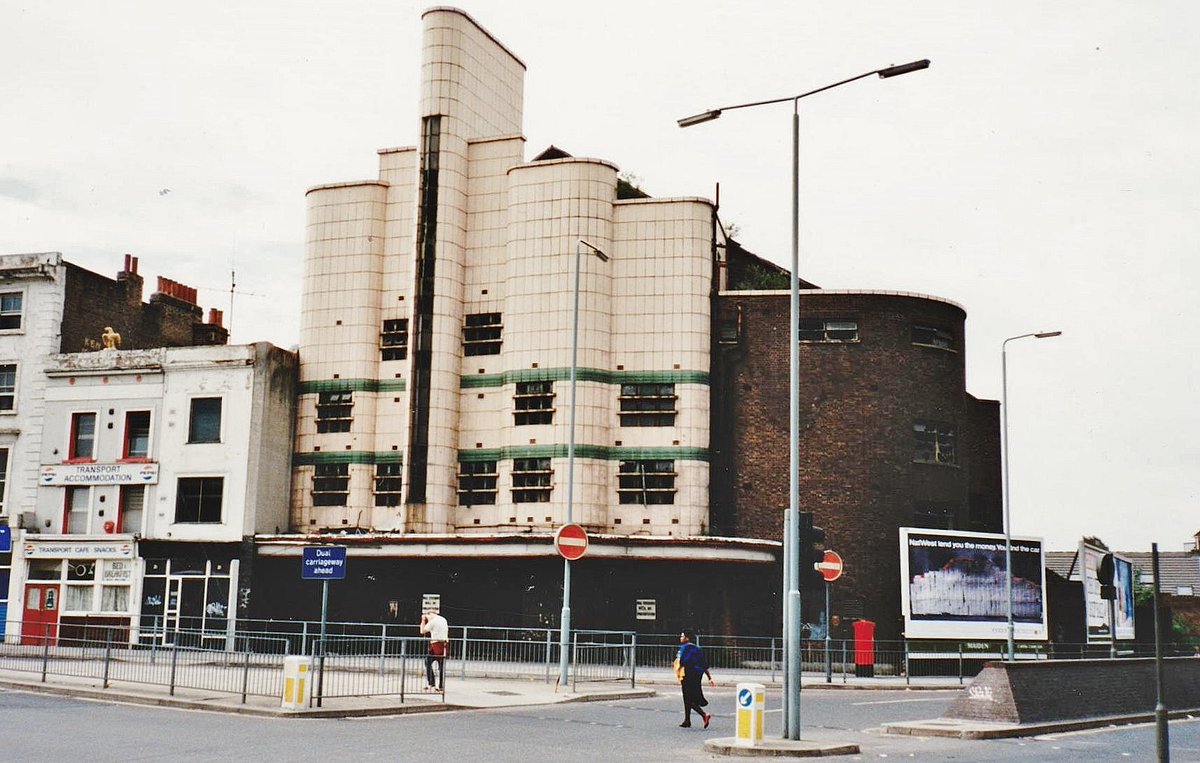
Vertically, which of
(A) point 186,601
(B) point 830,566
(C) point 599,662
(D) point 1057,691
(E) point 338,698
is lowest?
(E) point 338,698

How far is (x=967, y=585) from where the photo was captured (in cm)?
3891

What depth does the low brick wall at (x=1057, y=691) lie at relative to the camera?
20719mm

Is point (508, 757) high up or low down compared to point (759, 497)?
down

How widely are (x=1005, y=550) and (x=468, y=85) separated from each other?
23444mm

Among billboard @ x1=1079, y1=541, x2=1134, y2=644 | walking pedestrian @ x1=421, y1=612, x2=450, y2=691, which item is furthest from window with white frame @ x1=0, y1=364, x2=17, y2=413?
billboard @ x1=1079, y1=541, x2=1134, y2=644

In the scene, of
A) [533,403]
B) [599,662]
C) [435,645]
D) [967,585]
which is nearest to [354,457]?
[533,403]

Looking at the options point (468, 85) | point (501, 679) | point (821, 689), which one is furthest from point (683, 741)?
point (468, 85)

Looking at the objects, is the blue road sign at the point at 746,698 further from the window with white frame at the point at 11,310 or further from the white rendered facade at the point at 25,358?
the window with white frame at the point at 11,310

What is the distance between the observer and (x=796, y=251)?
1892 cm

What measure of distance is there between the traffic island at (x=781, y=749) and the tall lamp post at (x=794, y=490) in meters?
0.44

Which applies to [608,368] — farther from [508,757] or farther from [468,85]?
[508,757]

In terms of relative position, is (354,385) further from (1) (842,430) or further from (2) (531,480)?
(1) (842,430)

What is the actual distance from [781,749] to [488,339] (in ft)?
86.5

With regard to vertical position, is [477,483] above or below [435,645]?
above
